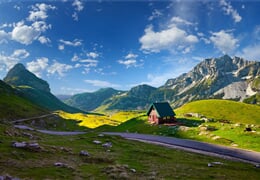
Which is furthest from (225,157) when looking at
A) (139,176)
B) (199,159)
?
(139,176)

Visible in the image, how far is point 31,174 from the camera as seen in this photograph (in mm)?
23500

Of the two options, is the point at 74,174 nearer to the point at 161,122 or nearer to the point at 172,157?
the point at 172,157

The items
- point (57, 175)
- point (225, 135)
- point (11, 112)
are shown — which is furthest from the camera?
point (11, 112)

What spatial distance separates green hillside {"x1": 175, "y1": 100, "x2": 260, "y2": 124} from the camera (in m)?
141

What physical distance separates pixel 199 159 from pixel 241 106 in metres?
141

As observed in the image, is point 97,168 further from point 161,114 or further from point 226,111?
point 226,111

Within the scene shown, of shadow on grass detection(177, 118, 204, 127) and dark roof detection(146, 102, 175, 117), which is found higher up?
dark roof detection(146, 102, 175, 117)

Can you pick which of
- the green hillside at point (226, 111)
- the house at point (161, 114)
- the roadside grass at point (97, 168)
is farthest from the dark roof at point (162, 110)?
the roadside grass at point (97, 168)

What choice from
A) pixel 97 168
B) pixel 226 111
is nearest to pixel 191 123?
pixel 226 111

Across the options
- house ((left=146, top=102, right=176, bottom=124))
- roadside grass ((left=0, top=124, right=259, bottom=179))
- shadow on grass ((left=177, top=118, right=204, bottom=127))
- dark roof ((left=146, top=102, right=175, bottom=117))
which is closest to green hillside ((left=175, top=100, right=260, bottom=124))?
shadow on grass ((left=177, top=118, right=204, bottom=127))

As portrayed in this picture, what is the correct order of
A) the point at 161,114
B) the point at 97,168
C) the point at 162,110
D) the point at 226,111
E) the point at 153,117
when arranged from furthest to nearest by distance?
the point at 226,111, the point at 153,117, the point at 162,110, the point at 161,114, the point at 97,168

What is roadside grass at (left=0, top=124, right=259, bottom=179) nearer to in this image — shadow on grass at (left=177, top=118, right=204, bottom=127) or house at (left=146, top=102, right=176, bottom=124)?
shadow on grass at (left=177, top=118, right=204, bottom=127)

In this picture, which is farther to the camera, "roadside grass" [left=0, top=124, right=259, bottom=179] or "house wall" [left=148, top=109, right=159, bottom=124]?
"house wall" [left=148, top=109, right=159, bottom=124]

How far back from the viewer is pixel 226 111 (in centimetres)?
15438
